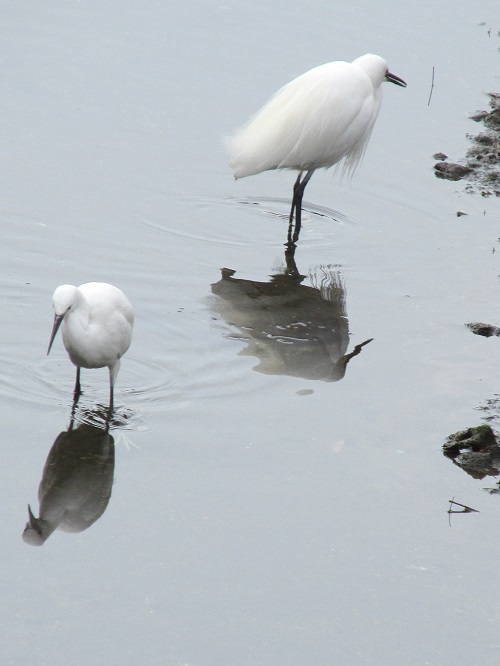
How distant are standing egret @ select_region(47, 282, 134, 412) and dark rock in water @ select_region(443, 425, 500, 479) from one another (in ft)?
5.67

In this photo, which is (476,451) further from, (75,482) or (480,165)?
(480,165)

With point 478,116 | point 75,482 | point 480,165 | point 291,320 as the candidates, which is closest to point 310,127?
point 480,165

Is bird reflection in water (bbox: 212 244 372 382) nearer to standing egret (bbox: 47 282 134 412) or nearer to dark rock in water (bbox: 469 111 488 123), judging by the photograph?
standing egret (bbox: 47 282 134 412)

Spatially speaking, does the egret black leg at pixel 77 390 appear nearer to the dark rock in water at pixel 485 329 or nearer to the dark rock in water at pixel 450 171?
the dark rock in water at pixel 485 329

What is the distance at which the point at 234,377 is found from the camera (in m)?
6.29

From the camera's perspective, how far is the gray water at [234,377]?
14.4ft

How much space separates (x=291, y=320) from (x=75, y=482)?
2465 millimetres

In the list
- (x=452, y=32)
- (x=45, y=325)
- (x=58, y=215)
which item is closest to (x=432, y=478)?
(x=45, y=325)

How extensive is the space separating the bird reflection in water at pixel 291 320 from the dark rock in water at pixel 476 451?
1.02 m

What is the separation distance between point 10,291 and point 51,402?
1.49 meters

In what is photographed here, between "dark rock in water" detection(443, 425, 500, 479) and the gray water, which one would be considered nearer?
the gray water

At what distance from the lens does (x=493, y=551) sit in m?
4.92

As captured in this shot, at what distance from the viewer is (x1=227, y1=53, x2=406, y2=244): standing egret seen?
28.9 ft

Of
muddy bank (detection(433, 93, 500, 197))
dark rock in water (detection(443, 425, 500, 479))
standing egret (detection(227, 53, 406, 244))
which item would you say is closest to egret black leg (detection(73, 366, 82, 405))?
dark rock in water (detection(443, 425, 500, 479))
